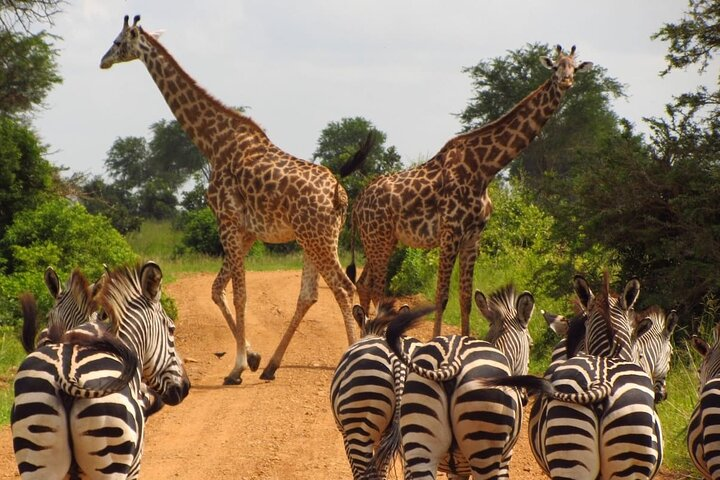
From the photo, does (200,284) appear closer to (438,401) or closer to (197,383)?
(197,383)

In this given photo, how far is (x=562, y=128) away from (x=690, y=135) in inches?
865

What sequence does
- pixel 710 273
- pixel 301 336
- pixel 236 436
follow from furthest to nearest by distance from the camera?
pixel 301 336, pixel 710 273, pixel 236 436

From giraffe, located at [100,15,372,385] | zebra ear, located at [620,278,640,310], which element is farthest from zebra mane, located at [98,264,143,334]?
giraffe, located at [100,15,372,385]

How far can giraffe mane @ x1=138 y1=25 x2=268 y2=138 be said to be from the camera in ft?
41.2

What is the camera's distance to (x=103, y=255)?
49.9ft

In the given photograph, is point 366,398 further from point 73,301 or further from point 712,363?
point 73,301

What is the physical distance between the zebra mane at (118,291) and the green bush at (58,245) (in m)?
8.34

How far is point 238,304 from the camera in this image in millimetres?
12039

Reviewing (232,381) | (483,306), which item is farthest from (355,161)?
(483,306)

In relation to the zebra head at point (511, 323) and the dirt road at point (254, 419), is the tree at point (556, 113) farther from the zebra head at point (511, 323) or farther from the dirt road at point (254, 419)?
the zebra head at point (511, 323)

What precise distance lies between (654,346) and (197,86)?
262 inches

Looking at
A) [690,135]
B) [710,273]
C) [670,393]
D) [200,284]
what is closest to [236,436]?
[670,393]

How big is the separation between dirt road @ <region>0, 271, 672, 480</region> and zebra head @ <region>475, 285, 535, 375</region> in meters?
1.54

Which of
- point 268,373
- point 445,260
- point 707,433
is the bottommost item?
point 268,373
